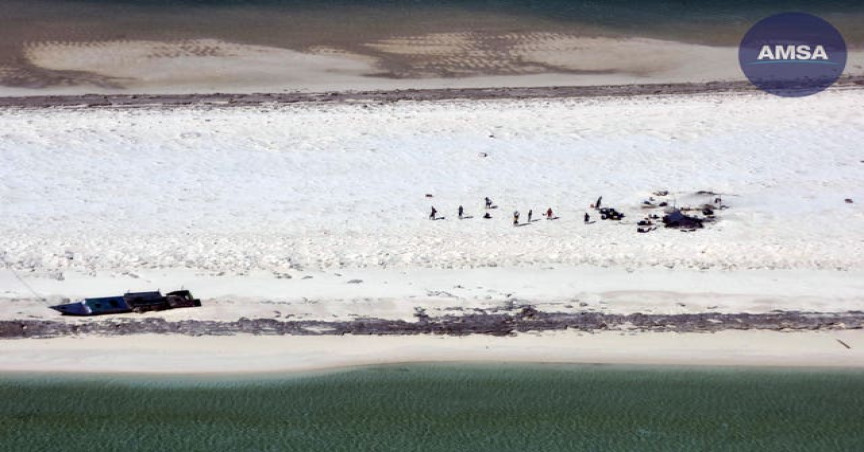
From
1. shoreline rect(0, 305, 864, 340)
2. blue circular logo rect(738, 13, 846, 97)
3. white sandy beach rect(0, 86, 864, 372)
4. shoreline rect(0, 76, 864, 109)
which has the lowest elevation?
shoreline rect(0, 305, 864, 340)

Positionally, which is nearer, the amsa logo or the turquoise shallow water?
the turquoise shallow water

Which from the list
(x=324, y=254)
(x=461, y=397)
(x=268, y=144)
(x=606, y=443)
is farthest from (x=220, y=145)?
(x=606, y=443)

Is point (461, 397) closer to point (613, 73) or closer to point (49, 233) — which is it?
point (49, 233)

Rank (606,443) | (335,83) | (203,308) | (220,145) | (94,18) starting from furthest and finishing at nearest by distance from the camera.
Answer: (94,18) → (335,83) → (220,145) → (203,308) → (606,443)

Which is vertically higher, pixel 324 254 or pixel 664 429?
pixel 324 254

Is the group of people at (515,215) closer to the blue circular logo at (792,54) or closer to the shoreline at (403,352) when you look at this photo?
the shoreline at (403,352)

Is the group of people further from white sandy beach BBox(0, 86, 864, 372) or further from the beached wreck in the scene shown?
the beached wreck

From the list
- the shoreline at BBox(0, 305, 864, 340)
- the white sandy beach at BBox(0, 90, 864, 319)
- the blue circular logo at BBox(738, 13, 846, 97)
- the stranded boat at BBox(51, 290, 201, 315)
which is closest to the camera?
the shoreline at BBox(0, 305, 864, 340)

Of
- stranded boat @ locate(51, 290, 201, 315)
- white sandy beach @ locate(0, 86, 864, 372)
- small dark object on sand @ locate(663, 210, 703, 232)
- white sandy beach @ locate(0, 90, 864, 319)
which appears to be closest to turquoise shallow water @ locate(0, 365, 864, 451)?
white sandy beach @ locate(0, 86, 864, 372)
